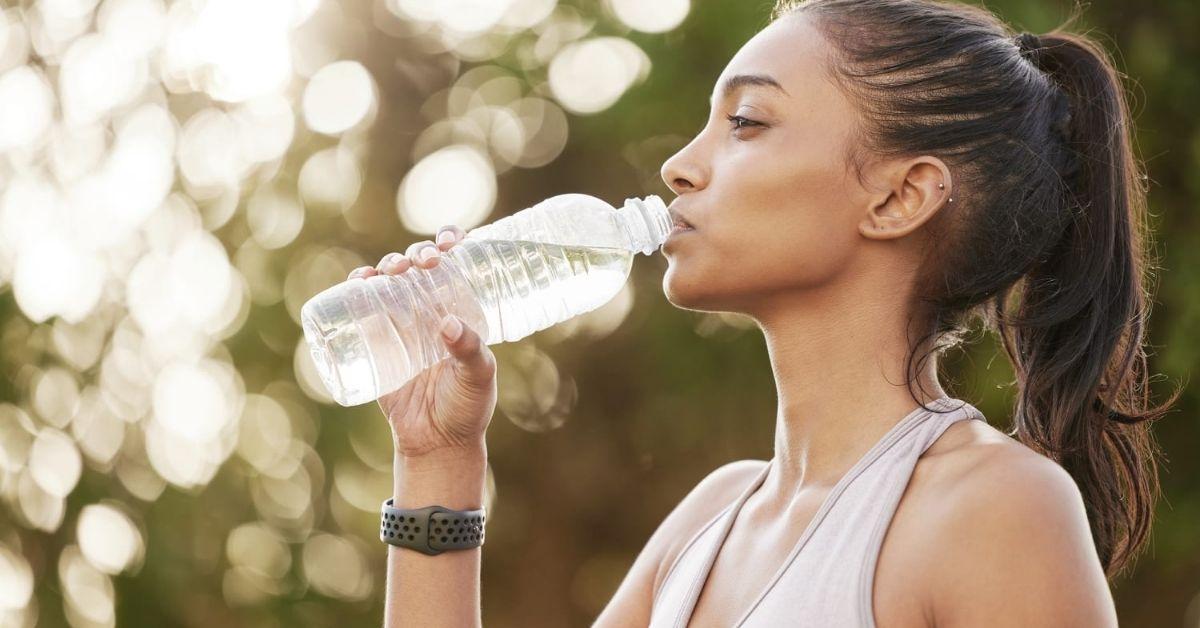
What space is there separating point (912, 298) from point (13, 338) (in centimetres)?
602

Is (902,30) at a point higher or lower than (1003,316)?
higher

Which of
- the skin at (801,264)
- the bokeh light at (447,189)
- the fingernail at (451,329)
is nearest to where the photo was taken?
the skin at (801,264)

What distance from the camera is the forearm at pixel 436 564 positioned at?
7.58 feet

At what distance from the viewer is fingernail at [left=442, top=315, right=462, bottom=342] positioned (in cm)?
224

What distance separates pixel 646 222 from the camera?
7.62ft

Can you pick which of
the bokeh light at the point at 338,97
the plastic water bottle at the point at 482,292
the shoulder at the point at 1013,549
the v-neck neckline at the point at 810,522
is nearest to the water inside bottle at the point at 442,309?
the plastic water bottle at the point at 482,292

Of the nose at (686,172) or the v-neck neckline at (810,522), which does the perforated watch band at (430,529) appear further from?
the nose at (686,172)

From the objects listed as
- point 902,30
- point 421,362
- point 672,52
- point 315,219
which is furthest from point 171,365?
point 902,30

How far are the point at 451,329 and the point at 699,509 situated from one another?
562 millimetres

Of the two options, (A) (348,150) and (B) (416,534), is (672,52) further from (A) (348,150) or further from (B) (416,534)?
(B) (416,534)

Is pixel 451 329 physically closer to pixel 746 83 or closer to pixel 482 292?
pixel 482 292

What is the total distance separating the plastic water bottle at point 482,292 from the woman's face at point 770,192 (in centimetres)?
27

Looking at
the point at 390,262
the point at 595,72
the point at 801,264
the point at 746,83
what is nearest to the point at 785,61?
the point at 746,83

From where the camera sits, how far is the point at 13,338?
6973 mm
